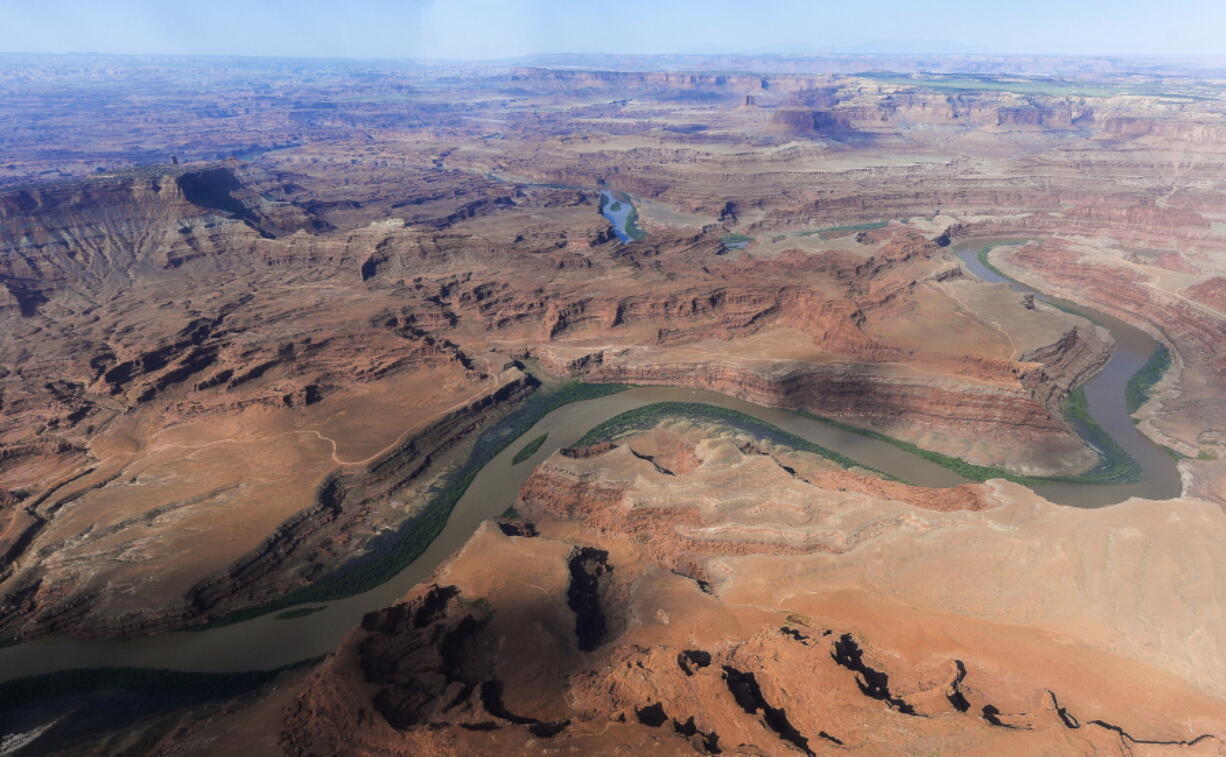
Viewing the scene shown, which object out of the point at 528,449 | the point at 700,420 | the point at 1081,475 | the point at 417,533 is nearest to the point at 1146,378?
the point at 1081,475

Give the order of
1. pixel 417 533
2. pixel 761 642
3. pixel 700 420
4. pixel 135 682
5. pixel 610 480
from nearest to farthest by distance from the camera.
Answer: pixel 761 642, pixel 135 682, pixel 610 480, pixel 417 533, pixel 700 420

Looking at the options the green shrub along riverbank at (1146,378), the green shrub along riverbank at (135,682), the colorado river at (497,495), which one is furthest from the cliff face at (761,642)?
the green shrub along riverbank at (1146,378)

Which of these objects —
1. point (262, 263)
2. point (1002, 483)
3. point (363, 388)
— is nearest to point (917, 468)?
point (1002, 483)

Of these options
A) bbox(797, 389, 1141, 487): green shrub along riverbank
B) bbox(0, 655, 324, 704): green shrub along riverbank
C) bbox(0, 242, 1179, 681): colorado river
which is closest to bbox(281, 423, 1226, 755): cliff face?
bbox(0, 242, 1179, 681): colorado river

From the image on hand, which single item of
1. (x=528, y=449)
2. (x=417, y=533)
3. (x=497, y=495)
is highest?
(x=528, y=449)

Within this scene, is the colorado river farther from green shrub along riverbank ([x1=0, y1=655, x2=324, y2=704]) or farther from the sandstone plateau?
the sandstone plateau

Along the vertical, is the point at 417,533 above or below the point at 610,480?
below

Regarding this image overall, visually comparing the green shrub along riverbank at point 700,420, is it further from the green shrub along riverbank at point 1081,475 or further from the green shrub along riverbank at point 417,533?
the green shrub along riverbank at point 417,533

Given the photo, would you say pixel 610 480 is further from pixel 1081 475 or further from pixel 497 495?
pixel 1081 475
